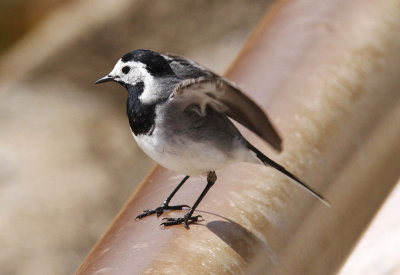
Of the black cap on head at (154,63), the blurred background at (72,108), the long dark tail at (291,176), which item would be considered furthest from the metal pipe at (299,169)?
the blurred background at (72,108)

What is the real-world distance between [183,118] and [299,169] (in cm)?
32

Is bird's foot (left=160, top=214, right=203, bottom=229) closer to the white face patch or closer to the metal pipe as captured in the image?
the metal pipe

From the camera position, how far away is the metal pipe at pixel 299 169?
53.1 inches

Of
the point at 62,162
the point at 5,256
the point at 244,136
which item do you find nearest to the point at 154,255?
the point at 244,136

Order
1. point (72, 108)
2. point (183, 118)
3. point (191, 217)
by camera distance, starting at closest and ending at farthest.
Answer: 1. point (191, 217)
2. point (183, 118)
3. point (72, 108)

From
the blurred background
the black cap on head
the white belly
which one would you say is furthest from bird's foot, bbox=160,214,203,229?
the blurred background

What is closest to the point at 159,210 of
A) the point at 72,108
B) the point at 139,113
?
the point at 139,113

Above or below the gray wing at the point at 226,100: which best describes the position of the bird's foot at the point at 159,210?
below

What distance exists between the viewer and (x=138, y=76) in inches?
70.5

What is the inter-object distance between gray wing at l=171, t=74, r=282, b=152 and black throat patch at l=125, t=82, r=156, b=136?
10cm

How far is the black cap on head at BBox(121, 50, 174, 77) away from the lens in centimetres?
175

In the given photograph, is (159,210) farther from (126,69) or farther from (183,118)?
(126,69)

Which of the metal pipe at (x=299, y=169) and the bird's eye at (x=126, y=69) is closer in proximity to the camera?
the metal pipe at (x=299, y=169)

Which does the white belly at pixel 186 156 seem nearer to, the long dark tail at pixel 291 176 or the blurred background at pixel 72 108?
the long dark tail at pixel 291 176
